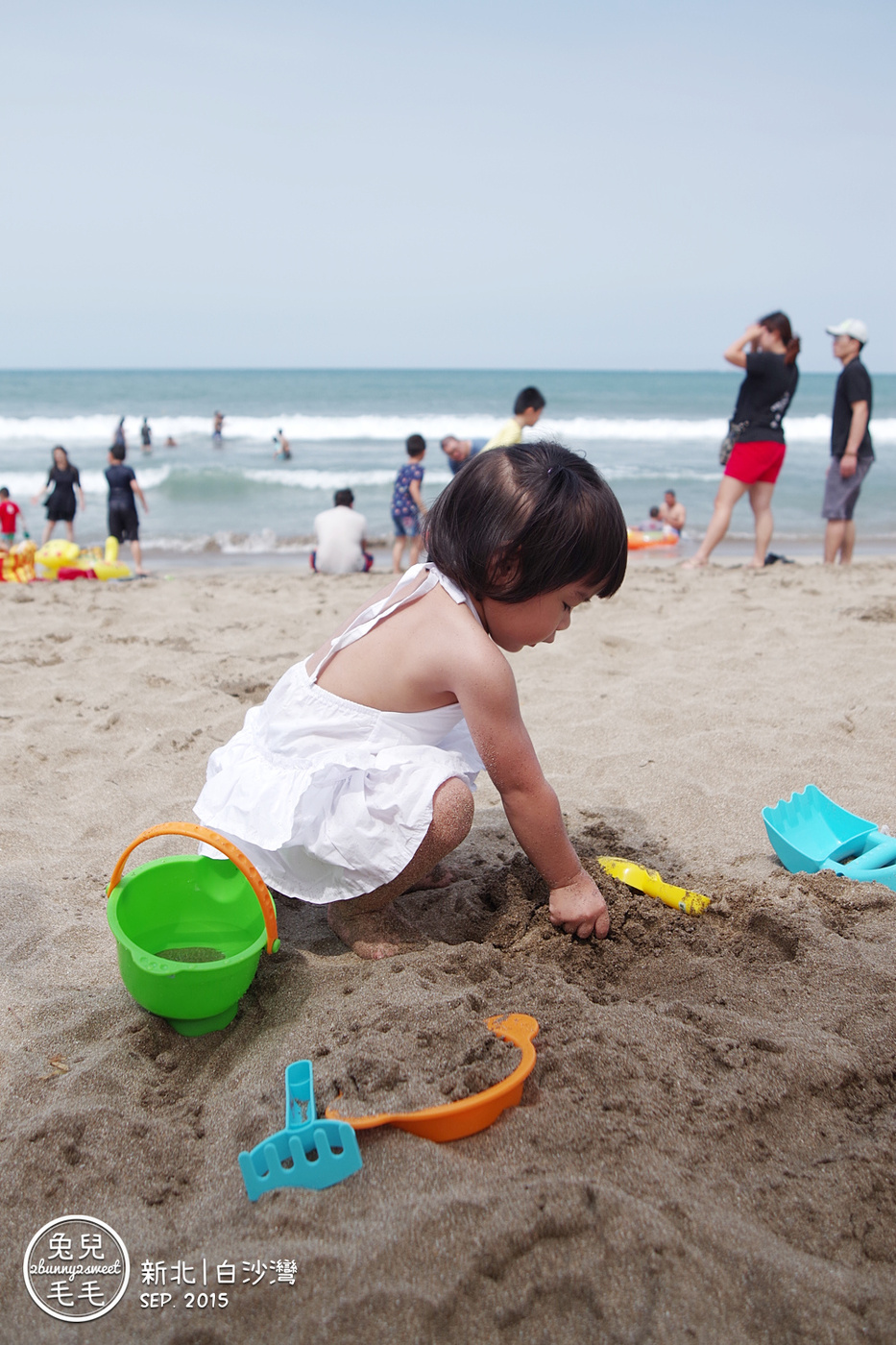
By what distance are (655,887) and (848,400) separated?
17.9ft

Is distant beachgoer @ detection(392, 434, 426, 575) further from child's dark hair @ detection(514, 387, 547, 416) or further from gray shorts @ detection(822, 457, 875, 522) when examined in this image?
gray shorts @ detection(822, 457, 875, 522)

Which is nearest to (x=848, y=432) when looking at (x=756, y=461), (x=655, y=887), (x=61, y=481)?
(x=756, y=461)

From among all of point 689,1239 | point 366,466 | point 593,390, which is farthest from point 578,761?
point 593,390

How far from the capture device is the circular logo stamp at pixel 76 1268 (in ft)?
3.71

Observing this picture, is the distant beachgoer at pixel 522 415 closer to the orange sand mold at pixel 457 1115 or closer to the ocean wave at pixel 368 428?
the orange sand mold at pixel 457 1115

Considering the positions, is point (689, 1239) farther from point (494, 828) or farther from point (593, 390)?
point (593, 390)

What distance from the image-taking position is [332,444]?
24250 mm

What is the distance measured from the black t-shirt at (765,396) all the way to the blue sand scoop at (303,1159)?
5.80 metres

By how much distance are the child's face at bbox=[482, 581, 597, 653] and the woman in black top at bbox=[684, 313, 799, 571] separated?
15.3 ft

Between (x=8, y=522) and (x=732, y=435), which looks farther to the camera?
(x=8, y=522)

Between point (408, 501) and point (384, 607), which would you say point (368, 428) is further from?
point (384, 607)

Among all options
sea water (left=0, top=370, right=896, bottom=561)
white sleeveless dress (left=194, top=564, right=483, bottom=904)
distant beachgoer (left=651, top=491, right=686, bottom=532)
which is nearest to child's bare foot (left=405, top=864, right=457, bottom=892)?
white sleeveless dress (left=194, top=564, right=483, bottom=904)

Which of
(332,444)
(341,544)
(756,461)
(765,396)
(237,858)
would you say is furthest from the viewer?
(332,444)

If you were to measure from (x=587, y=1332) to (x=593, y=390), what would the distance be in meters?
46.5
